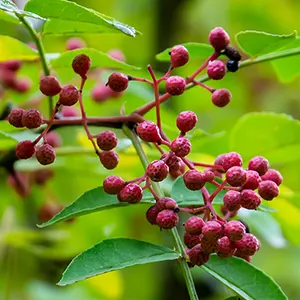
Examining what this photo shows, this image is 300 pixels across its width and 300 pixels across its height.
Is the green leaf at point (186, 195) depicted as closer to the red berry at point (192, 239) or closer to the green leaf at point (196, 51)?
the red berry at point (192, 239)

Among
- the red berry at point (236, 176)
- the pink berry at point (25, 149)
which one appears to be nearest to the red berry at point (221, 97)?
the red berry at point (236, 176)

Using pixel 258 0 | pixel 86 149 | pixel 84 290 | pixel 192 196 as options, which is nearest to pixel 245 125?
pixel 86 149

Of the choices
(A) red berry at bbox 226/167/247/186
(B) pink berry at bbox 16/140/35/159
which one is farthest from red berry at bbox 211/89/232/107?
(B) pink berry at bbox 16/140/35/159

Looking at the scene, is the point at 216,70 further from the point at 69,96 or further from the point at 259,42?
the point at 69,96

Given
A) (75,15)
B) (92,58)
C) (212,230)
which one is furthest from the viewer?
(92,58)

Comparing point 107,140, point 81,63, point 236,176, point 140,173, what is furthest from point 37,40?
point 140,173

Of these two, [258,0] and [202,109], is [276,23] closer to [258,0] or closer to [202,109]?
[258,0]
